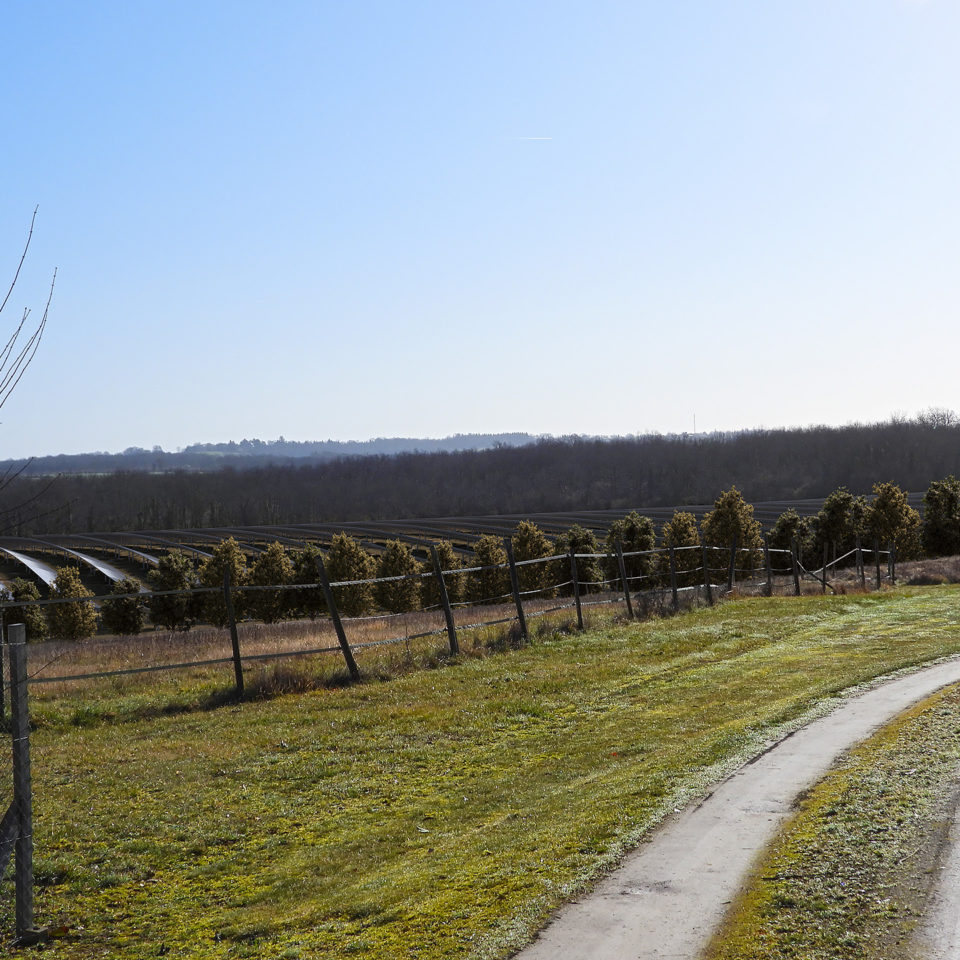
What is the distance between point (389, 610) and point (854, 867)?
45.7 m

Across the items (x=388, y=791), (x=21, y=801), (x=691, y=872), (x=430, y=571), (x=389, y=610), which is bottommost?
(x=389, y=610)

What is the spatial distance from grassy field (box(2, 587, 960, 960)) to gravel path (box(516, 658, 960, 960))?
8.4 inches

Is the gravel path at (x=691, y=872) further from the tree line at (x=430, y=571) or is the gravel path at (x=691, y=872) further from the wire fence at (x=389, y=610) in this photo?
the tree line at (x=430, y=571)

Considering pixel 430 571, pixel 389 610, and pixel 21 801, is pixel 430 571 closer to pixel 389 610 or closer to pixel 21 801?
pixel 389 610

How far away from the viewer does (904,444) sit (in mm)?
194625

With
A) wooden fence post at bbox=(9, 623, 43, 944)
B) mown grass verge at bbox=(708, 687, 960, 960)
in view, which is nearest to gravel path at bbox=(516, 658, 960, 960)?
mown grass verge at bbox=(708, 687, 960, 960)

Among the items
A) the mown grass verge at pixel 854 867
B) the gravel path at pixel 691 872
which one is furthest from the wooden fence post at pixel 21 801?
the mown grass verge at pixel 854 867

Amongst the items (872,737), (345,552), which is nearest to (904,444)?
(345,552)

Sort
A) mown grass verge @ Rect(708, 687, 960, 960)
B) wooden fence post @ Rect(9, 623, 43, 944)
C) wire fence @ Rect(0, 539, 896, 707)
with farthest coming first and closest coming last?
wire fence @ Rect(0, 539, 896, 707)
wooden fence post @ Rect(9, 623, 43, 944)
mown grass verge @ Rect(708, 687, 960, 960)

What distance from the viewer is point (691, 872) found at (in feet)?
16.6

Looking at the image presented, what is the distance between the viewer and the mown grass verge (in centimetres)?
412

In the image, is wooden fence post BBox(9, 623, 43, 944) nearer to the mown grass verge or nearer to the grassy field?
the grassy field

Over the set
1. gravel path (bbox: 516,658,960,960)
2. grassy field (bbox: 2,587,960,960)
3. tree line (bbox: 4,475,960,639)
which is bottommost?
tree line (bbox: 4,475,960,639)

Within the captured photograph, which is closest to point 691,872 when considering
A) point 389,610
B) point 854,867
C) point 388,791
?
point 854,867
